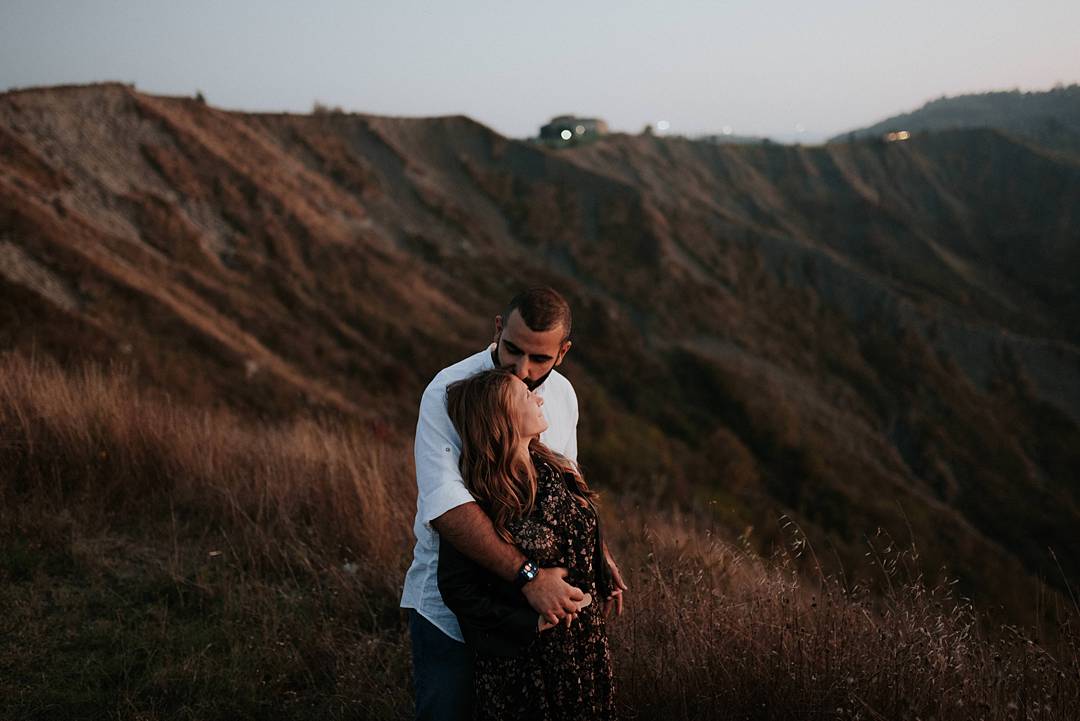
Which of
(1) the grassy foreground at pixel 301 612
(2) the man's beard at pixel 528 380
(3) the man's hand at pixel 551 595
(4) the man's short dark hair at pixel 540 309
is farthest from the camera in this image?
(1) the grassy foreground at pixel 301 612

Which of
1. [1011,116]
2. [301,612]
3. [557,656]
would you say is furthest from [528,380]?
[1011,116]

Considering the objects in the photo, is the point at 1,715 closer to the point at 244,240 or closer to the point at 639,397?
the point at 244,240

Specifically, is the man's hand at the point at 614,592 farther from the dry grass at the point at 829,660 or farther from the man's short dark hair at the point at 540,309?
the man's short dark hair at the point at 540,309

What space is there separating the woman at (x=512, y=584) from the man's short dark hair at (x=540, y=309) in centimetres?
22

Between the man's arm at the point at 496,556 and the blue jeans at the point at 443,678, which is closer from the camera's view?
the man's arm at the point at 496,556

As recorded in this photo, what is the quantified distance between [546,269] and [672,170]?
25.0 metres

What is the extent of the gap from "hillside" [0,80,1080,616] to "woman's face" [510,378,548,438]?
6675 millimetres

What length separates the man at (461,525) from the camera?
81.3 inches

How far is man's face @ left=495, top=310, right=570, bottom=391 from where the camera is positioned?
2316 mm

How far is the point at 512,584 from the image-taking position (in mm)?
2096

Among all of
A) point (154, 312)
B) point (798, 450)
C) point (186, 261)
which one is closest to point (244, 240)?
point (186, 261)

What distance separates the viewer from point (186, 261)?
2084cm

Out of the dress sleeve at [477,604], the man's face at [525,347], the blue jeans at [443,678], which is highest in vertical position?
the man's face at [525,347]

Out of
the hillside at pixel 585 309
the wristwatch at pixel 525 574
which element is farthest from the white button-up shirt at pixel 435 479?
the hillside at pixel 585 309
